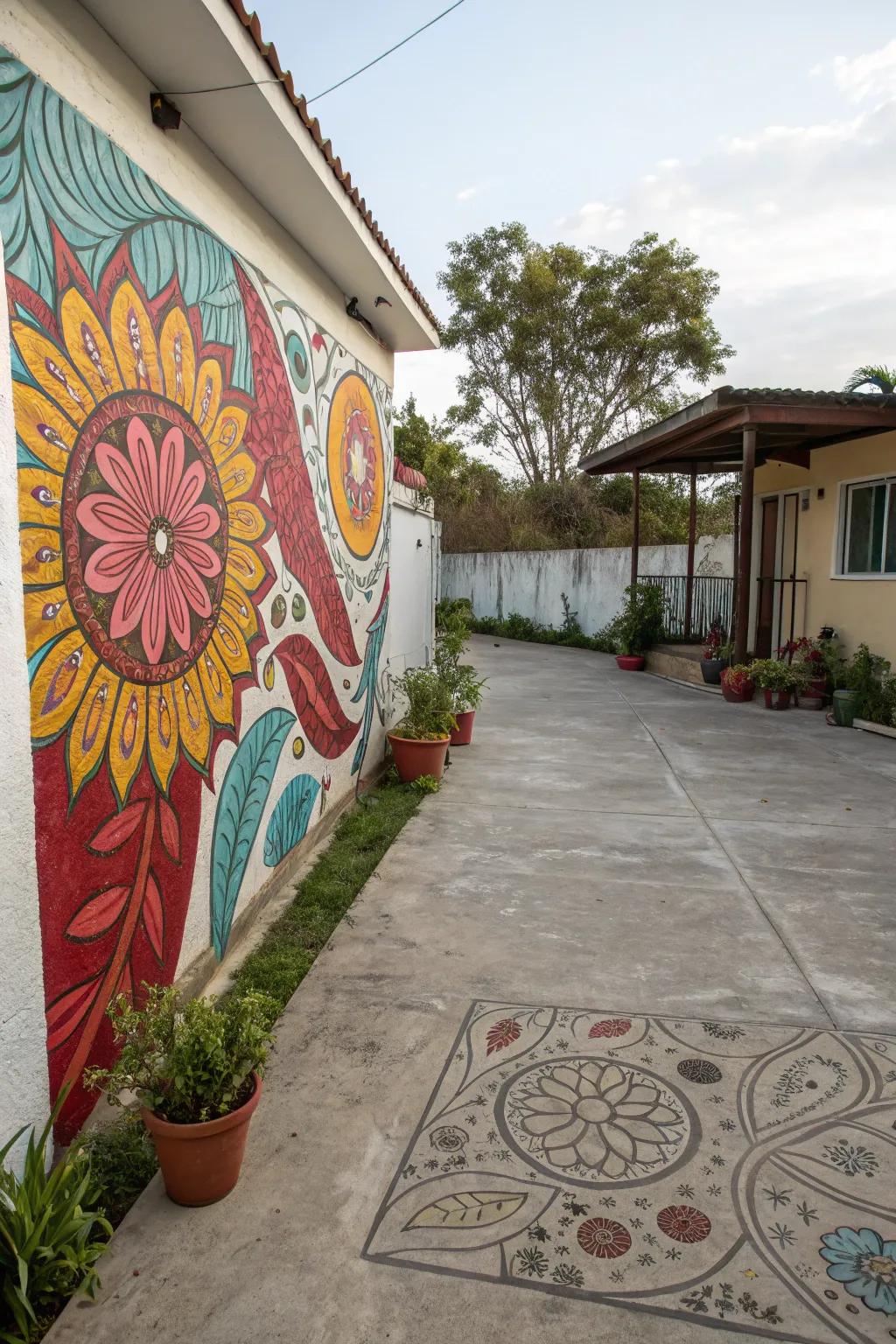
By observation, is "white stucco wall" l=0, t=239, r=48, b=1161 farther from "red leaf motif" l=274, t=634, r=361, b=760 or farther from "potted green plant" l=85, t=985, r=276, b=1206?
"red leaf motif" l=274, t=634, r=361, b=760

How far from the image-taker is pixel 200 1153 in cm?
195

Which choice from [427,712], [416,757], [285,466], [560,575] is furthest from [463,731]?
[560,575]

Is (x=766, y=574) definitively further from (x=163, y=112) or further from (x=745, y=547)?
(x=163, y=112)

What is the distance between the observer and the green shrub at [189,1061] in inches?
77.5

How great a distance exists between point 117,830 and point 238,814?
102 centimetres

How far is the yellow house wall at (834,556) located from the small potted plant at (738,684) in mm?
1158

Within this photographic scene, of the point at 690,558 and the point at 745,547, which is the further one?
the point at 690,558

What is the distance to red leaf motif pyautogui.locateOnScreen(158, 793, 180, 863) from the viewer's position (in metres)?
2.70

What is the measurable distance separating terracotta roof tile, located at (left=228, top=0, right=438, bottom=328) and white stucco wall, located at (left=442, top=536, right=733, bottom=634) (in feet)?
34.4

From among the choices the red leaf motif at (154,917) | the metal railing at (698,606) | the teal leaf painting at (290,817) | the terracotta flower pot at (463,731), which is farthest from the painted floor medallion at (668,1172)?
the metal railing at (698,606)

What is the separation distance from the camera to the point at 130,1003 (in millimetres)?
2434

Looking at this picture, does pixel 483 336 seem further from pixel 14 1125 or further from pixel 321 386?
pixel 14 1125

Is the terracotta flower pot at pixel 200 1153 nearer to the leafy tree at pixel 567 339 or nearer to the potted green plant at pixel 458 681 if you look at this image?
the potted green plant at pixel 458 681

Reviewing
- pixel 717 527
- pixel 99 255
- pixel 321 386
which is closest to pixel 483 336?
pixel 717 527
